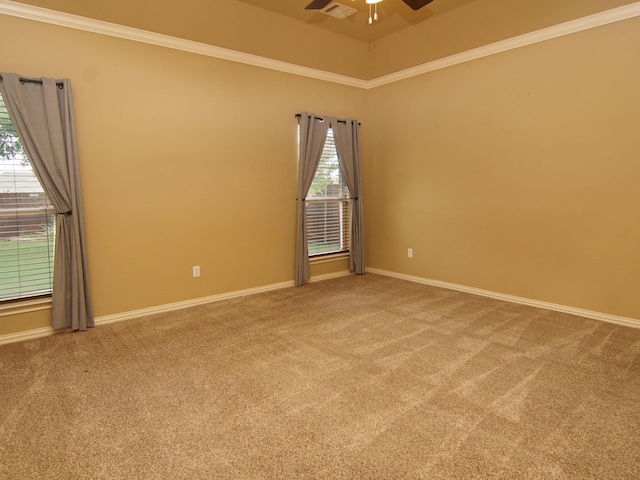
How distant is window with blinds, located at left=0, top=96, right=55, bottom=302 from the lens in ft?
10.6

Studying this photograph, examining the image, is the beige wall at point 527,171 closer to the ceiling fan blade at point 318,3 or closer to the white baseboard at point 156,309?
the white baseboard at point 156,309

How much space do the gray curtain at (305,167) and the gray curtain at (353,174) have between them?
0.93ft

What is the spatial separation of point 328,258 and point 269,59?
2.63 metres

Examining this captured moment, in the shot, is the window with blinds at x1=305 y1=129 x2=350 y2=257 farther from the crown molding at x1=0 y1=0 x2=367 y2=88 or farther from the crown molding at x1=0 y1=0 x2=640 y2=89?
the crown molding at x1=0 y1=0 x2=640 y2=89

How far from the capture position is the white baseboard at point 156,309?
335 centimetres

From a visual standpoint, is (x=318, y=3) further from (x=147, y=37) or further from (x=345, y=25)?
(x=345, y=25)

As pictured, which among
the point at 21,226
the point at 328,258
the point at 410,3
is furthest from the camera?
the point at 328,258

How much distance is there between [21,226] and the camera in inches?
131

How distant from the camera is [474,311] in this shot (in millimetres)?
4008

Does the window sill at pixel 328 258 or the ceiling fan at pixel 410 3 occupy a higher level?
the ceiling fan at pixel 410 3

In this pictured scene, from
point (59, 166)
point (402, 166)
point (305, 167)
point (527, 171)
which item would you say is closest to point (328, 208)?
point (305, 167)

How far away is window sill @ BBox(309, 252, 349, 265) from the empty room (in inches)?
1.8

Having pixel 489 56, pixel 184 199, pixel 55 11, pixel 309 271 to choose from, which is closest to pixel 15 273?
pixel 184 199

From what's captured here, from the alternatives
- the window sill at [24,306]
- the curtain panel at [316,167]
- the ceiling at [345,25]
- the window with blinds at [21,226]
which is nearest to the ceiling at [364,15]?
the ceiling at [345,25]
